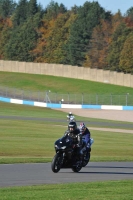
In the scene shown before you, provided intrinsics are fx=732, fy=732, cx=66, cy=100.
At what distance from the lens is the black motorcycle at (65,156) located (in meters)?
19.9

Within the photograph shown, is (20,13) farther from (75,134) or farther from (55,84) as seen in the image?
(75,134)

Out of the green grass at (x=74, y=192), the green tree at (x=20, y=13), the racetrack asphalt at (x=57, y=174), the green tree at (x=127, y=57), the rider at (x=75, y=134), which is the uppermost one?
the green tree at (x=20, y=13)

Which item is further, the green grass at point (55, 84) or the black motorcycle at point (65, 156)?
the green grass at point (55, 84)

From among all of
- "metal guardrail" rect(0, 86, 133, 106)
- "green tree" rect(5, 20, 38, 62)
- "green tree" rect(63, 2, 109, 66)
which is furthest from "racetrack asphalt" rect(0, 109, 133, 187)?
"green tree" rect(5, 20, 38, 62)

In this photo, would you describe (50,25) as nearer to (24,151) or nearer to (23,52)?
(23,52)

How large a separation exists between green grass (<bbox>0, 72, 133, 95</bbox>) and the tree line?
42.5 ft

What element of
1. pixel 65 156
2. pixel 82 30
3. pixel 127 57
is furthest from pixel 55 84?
pixel 65 156

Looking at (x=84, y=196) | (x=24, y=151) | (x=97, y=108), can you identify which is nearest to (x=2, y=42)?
(x=97, y=108)

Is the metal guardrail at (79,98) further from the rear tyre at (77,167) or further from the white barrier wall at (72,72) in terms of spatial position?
the rear tyre at (77,167)

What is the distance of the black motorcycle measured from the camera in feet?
65.2

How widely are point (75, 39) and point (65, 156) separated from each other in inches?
4926

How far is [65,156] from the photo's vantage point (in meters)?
20.2

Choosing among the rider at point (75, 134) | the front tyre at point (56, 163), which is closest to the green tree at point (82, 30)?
the rider at point (75, 134)

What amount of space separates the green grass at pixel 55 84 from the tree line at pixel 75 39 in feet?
42.5
